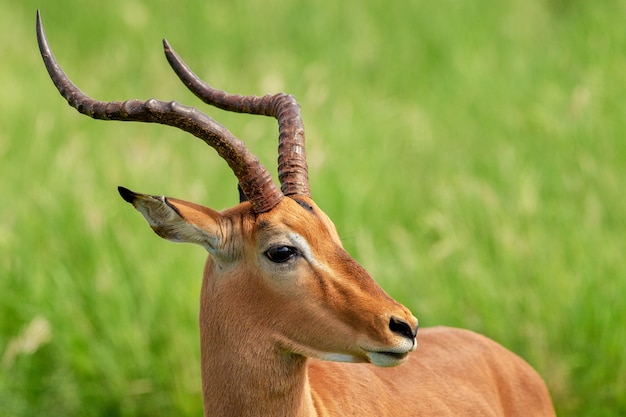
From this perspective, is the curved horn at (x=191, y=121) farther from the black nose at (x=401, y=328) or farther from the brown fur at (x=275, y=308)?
the black nose at (x=401, y=328)

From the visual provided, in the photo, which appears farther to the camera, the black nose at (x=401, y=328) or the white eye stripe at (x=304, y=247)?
the white eye stripe at (x=304, y=247)

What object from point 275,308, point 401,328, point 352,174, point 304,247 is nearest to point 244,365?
point 275,308

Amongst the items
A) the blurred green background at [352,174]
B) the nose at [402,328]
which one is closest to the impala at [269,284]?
the nose at [402,328]

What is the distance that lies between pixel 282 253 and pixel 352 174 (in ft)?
13.8

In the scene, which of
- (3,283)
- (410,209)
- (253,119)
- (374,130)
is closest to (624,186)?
(410,209)

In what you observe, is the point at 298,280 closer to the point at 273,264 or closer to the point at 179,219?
the point at 273,264

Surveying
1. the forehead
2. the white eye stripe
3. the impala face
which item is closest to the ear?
the impala face

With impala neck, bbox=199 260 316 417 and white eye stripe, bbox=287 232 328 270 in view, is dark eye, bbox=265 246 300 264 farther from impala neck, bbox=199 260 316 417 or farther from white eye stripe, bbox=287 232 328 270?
impala neck, bbox=199 260 316 417

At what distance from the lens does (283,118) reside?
149 inches

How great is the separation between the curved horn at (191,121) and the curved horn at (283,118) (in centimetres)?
20

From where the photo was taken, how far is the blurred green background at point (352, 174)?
5672mm

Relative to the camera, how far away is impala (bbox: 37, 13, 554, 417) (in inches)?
130

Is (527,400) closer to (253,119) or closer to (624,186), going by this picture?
(624,186)

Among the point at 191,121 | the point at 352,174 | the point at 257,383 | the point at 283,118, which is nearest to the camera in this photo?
the point at 191,121
